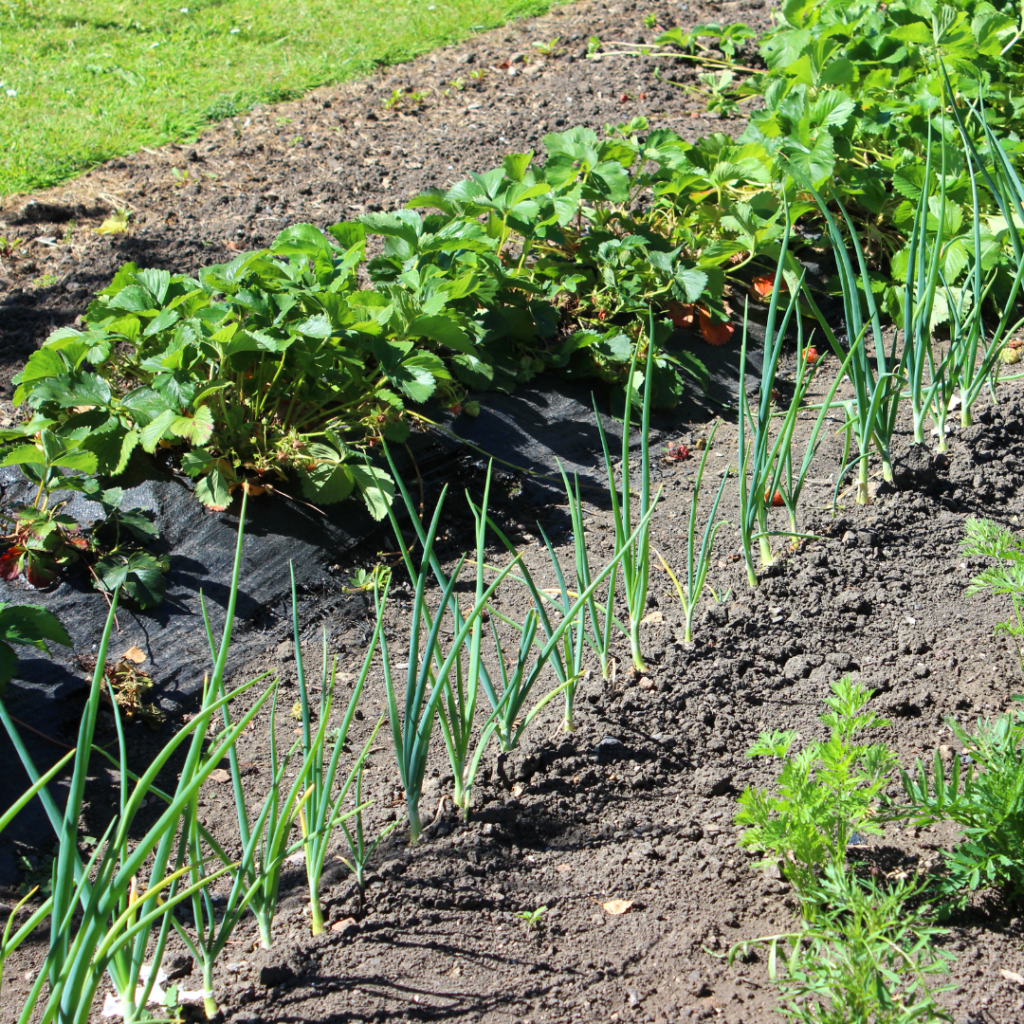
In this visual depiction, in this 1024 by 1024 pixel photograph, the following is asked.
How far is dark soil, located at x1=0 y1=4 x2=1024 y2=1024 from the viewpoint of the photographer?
4.45 feet

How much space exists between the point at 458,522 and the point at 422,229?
847mm

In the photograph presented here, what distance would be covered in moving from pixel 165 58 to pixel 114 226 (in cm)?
226

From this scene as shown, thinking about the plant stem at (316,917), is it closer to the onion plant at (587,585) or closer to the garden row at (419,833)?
the garden row at (419,833)

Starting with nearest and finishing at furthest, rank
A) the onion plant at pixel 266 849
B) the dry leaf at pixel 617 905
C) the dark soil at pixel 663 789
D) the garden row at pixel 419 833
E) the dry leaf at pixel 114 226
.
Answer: the garden row at pixel 419 833
the onion plant at pixel 266 849
the dark soil at pixel 663 789
the dry leaf at pixel 617 905
the dry leaf at pixel 114 226

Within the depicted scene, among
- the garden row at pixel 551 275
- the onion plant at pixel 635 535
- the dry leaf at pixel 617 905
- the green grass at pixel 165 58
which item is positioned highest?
the green grass at pixel 165 58

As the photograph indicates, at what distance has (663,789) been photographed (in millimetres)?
1706

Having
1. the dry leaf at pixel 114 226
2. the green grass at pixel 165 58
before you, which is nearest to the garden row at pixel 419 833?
the dry leaf at pixel 114 226

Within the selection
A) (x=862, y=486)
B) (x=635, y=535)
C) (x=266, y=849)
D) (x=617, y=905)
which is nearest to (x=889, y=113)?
(x=862, y=486)

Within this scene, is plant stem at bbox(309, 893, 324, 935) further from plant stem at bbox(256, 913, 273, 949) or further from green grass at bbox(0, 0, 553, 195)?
green grass at bbox(0, 0, 553, 195)

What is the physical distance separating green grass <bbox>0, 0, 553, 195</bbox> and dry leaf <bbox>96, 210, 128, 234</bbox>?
574mm

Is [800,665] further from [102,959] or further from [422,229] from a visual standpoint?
[422,229]

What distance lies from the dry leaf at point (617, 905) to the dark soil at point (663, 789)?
0.01 metres

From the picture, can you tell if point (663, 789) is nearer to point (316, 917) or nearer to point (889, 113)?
point (316, 917)

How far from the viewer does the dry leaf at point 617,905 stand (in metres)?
1.49
